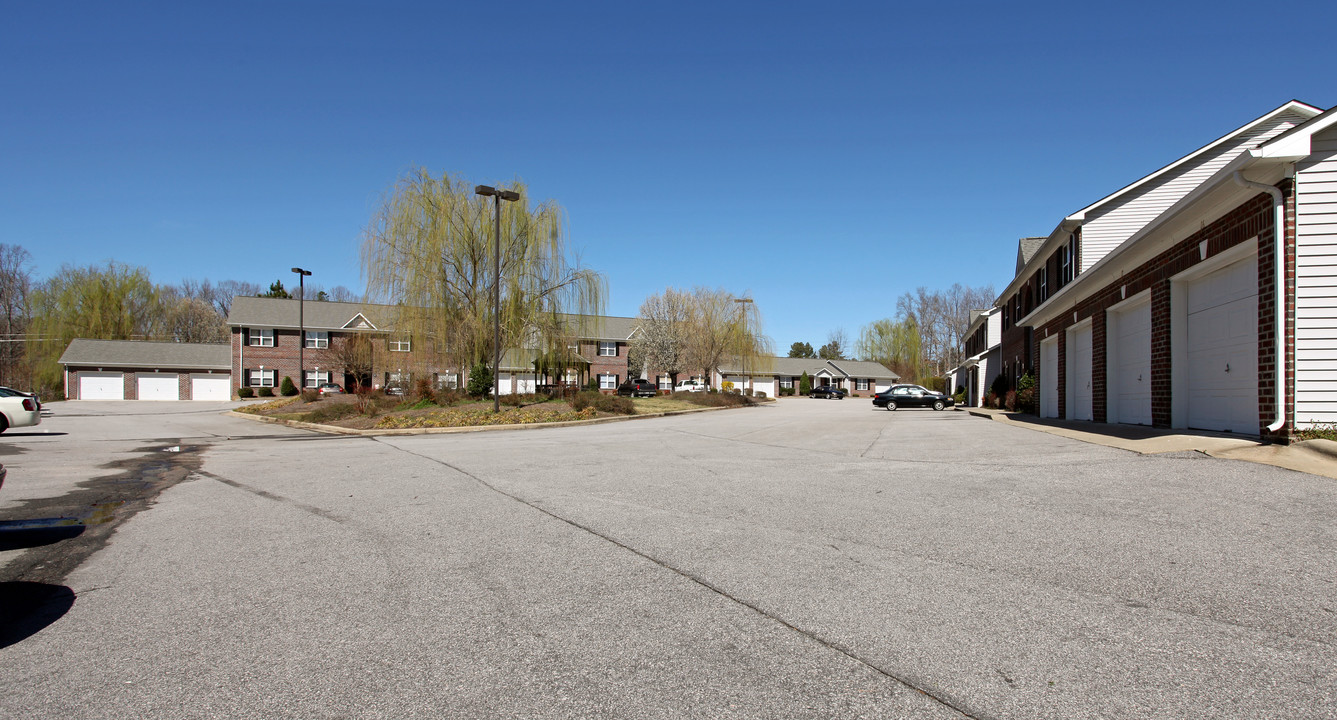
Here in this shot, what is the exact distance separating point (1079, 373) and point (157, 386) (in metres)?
59.8

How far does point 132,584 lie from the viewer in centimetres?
444

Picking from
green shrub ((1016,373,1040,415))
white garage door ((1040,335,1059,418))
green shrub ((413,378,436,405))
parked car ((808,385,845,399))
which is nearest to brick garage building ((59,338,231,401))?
green shrub ((413,378,436,405))

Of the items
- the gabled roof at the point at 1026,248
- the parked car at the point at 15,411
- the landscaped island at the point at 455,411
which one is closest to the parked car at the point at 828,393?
the gabled roof at the point at 1026,248

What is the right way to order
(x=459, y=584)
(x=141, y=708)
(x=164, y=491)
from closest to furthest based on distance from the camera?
1. (x=141, y=708)
2. (x=459, y=584)
3. (x=164, y=491)

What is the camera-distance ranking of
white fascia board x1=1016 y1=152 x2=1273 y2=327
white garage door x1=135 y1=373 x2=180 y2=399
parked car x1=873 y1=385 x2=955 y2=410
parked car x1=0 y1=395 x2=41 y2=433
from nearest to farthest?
white fascia board x1=1016 y1=152 x2=1273 y2=327, parked car x1=0 y1=395 x2=41 y2=433, parked car x1=873 y1=385 x2=955 y2=410, white garage door x1=135 y1=373 x2=180 y2=399

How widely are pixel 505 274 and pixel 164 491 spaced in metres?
18.0

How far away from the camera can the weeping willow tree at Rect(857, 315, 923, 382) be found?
84.7 metres

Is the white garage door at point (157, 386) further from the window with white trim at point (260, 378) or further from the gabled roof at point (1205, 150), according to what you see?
the gabled roof at point (1205, 150)

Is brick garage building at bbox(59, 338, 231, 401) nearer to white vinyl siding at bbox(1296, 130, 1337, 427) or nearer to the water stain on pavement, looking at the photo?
the water stain on pavement

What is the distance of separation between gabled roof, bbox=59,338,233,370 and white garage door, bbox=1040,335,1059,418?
5537 cm

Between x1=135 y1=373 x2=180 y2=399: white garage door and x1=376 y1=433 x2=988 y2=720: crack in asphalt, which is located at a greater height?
x1=376 y1=433 x2=988 y2=720: crack in asphalt

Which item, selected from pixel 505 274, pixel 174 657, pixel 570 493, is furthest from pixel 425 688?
pixel 505 274

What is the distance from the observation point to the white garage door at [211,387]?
175 feet

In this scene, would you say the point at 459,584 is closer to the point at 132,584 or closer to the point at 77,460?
the point at 132,584
